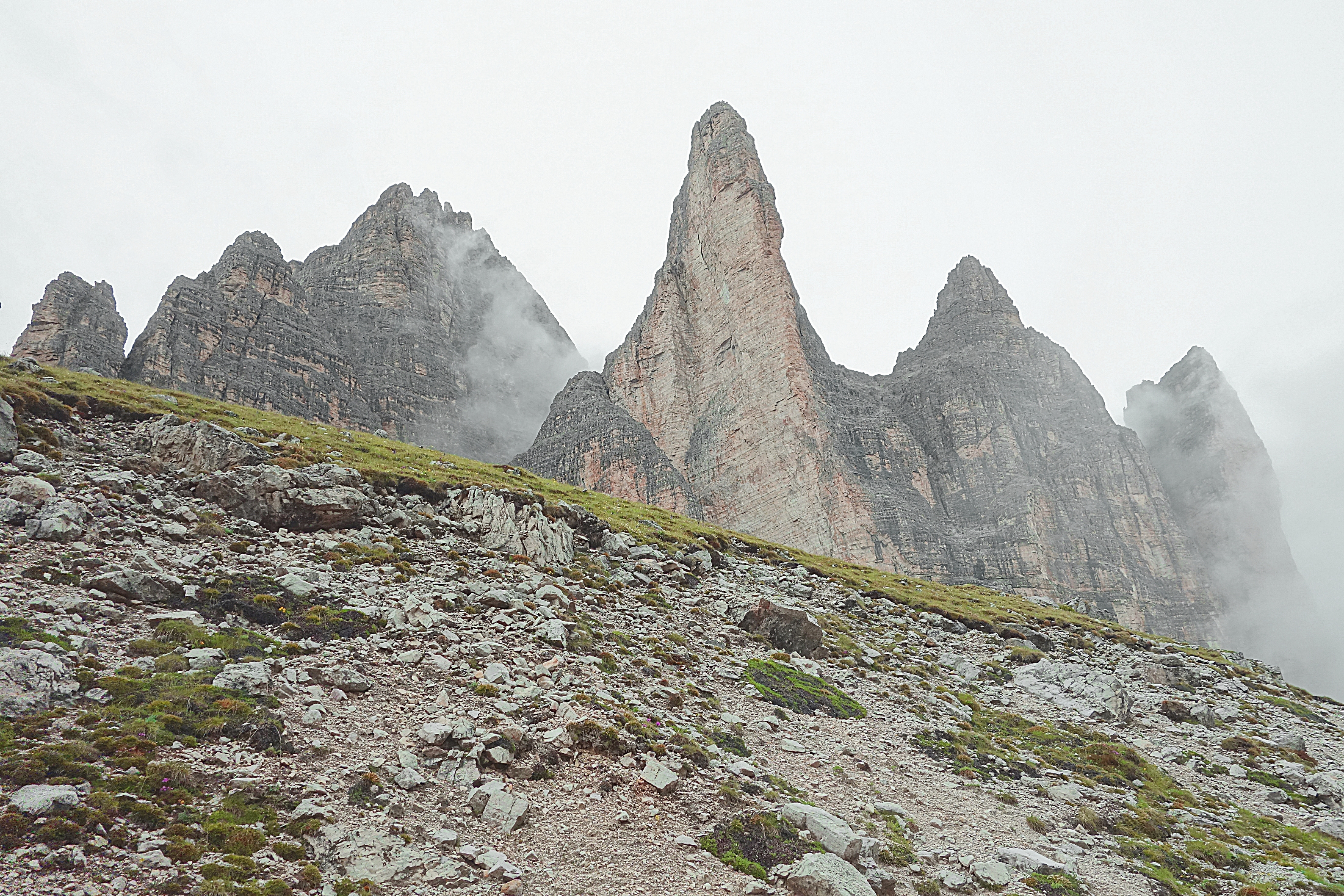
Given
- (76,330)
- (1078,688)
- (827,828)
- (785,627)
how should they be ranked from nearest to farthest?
1. (827,828)
2. (785,627)
3. (1078,688)
4. (76,330)

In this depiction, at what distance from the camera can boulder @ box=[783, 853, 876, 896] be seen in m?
12.3

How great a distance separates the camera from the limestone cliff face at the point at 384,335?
93188 millimetres

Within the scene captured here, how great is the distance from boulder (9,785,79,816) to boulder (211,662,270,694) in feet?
13.6

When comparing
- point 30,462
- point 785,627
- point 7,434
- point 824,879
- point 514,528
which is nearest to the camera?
point 824,879

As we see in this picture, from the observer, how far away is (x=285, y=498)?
84.5 feet

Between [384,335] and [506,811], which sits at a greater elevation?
[384,335]

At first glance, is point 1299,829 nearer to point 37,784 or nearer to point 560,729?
point 560,729

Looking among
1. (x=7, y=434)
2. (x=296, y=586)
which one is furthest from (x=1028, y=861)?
(x=7, y=434)

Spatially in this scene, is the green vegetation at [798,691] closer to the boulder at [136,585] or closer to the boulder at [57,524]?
the boulder at [136,585]

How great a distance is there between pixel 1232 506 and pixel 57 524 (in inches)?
7848

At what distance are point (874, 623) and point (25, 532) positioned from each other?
36.6 m

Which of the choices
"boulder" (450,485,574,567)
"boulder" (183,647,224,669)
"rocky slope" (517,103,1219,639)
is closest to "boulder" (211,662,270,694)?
"boulder" (183,647,224,669)

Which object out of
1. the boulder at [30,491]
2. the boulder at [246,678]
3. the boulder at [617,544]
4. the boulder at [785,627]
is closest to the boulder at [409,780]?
the boulder at [246,678]

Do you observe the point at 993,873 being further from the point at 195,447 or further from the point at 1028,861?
the point at 195,447
